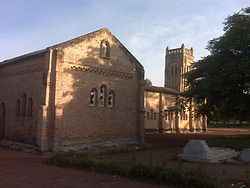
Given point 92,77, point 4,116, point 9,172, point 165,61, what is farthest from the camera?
point 165,61

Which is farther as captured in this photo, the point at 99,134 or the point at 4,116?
the point at 4,116

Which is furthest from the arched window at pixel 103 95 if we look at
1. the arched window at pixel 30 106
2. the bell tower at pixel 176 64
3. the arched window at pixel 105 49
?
the bell tower at pixel 176 64

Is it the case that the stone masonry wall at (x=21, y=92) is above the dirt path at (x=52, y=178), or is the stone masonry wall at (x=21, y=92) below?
above

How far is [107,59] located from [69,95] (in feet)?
15.5

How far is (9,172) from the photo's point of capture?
15.7 metres

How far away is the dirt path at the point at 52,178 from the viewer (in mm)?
12930

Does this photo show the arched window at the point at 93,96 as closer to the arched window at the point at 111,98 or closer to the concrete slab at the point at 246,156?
the arched window at the point at 111,98

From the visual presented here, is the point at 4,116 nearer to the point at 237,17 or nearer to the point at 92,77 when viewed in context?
the point at 92,77

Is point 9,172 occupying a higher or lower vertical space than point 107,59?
lower

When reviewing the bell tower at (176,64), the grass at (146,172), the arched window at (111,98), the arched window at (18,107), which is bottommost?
the grass at (146,172)

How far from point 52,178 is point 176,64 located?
62160 millimetres

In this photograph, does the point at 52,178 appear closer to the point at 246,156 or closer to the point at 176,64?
the point at 246,156

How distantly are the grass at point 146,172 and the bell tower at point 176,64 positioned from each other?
186ft

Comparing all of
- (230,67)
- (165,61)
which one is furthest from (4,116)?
(165,61)
